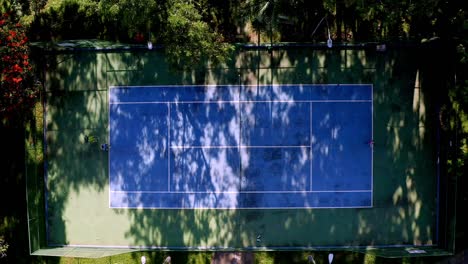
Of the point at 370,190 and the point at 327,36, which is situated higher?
the point at 327,36

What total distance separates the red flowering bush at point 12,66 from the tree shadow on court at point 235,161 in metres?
1.74

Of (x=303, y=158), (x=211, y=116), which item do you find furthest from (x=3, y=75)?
(x=303, y=158)

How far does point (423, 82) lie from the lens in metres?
18.9

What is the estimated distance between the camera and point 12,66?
17328mm

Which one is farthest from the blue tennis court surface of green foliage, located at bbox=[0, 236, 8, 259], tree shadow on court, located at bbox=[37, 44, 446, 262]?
green foliage, located at bbox=[0, 236, 8, 259]

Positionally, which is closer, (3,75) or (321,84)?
(3,75)

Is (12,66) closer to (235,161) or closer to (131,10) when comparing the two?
(131,10)

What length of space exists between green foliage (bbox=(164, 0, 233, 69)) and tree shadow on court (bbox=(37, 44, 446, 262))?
7.30ft

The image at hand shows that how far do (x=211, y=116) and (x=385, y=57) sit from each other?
8.34 m

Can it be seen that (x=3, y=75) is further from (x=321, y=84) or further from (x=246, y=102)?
(x=321, y=84)

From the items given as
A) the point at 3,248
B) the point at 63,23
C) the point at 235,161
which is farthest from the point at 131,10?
the point at 3,248

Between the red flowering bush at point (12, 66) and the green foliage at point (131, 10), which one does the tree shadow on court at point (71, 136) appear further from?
the green foliage at point (131, 10)

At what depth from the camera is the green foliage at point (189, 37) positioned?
15.8m

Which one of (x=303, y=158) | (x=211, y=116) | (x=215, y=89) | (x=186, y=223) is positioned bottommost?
(x=186, y=223)
